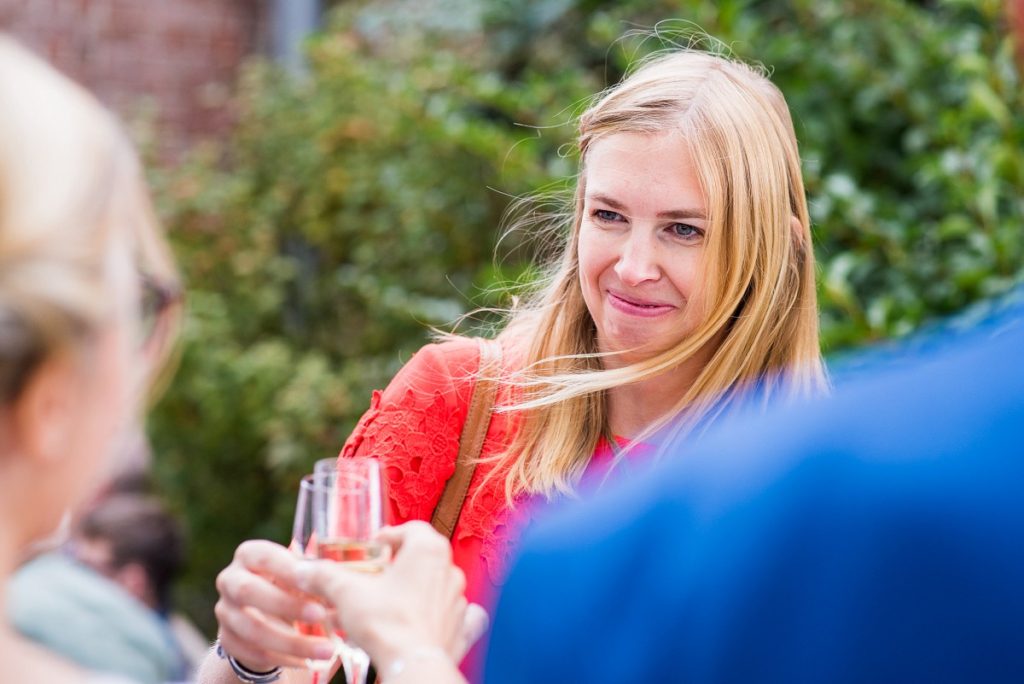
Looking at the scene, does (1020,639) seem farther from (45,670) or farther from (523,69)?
(523,69)

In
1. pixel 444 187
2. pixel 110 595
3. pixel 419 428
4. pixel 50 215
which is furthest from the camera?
pixel 444 187

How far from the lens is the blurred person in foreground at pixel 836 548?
0.72m

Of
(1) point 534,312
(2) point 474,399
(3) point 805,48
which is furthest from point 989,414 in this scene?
(3) point 805,48

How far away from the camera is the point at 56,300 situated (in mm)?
1005

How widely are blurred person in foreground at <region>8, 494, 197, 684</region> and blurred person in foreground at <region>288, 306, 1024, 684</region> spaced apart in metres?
2.21

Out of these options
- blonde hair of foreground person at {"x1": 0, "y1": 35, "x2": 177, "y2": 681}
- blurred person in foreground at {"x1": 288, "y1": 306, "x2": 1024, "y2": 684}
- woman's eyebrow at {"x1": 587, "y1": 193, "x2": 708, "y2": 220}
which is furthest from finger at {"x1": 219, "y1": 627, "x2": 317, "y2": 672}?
woman's eyebrow at {"x1": 587, "y1": 193, "x2": 708, "y2": 220}

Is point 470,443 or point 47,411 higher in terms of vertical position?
point 47,411

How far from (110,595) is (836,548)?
2.88 m

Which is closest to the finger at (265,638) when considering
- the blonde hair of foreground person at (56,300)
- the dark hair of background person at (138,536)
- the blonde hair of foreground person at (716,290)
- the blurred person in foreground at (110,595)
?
the blonde hair of foreground person at (56,300)

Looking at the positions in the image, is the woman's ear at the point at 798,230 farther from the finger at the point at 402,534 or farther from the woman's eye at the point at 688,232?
the finger at the point at 402,534

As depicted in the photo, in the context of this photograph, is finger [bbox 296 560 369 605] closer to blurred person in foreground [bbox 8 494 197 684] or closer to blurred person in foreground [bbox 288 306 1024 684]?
blurred person in foreground [bbox 288 306 1024 684]

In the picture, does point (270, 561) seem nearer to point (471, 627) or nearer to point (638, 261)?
point (471, 627)

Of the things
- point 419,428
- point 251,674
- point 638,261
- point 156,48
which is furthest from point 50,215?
point 156,48

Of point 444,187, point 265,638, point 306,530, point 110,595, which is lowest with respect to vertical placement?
point 110,595
